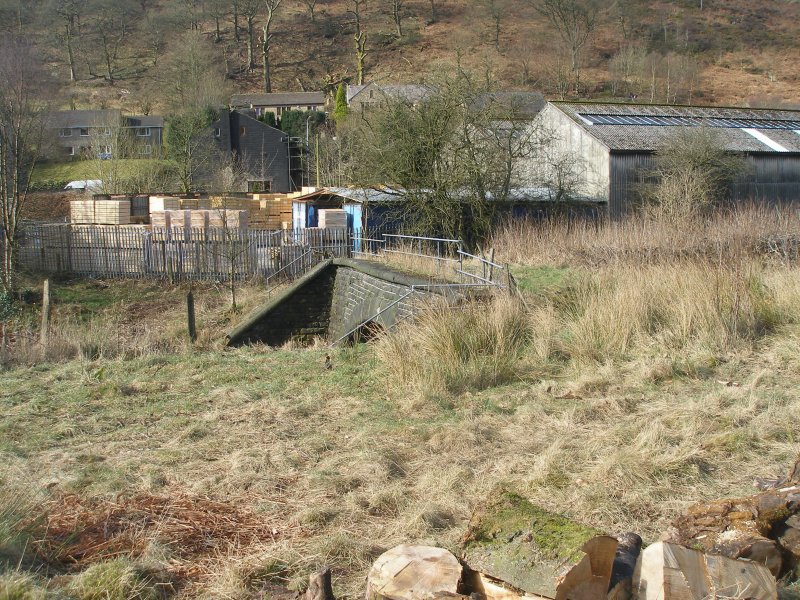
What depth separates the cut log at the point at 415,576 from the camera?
374 cm

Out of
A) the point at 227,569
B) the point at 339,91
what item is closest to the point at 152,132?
the point at 339,91

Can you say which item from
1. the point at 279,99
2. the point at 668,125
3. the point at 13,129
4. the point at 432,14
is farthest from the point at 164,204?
the point at 432,14

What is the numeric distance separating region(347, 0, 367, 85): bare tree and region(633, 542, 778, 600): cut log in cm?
6789

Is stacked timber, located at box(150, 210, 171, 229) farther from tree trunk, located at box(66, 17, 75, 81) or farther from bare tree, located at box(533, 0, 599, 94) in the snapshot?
tree trunk, located at box(66, 17, 75, 81)

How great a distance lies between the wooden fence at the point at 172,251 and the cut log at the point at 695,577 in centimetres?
2065

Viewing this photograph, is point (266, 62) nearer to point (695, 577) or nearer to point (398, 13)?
point (398, 13)

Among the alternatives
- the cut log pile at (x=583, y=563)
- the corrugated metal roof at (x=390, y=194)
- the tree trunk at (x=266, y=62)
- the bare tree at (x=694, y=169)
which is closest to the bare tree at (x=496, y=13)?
the tree trunk at (x=266, y=62)

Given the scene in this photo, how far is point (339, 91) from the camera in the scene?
60125mm

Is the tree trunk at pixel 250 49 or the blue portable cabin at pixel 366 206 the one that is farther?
the tree trunk at pixel 250 49

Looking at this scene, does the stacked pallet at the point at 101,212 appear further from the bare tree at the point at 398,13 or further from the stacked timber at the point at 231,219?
the bare tree at the point at 398,13

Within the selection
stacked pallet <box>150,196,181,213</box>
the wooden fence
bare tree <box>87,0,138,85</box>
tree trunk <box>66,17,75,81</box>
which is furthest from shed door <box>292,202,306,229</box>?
tree trunk <box>66,17,75,81</box>

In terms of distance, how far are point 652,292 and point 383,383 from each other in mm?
3980

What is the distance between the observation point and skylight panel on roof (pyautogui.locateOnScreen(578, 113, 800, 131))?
31.1 metres

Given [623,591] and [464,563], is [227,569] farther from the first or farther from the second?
[623,591]
